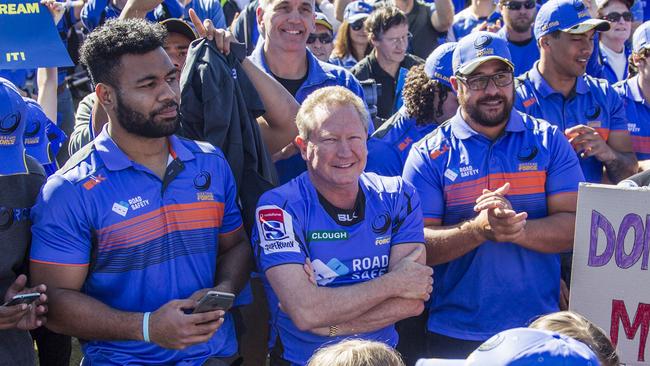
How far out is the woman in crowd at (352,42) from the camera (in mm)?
8898

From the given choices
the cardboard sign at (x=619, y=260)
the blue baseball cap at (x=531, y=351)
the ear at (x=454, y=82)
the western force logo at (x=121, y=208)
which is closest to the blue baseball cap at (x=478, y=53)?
the ear at (x=454, y=82)

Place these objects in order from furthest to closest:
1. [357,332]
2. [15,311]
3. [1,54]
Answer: [1,54]
[357,332]
[15,311]

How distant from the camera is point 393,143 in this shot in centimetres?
537

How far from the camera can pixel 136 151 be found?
412cm

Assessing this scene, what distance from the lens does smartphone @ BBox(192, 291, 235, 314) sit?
→ 3.77 m

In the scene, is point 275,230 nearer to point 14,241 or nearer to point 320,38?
point 14,241

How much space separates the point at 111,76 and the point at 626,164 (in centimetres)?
310

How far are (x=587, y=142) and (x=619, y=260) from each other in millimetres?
1190

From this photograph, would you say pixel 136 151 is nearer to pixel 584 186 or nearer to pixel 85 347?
pixel 85 347

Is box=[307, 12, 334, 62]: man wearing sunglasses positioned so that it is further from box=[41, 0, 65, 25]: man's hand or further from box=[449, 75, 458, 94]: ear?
box=[449, 75, 458, 94]: ear

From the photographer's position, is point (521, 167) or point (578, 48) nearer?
point (521, 167)

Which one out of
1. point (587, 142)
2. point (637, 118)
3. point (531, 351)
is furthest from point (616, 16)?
point (531, 351)

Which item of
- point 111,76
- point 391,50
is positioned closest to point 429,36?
point 391,50

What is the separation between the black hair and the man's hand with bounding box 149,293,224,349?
454cm
